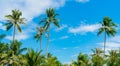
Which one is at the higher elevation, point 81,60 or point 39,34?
point 39,34

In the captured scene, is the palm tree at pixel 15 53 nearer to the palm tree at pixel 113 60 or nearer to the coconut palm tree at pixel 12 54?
the coconut palm tree at pixel 12 54

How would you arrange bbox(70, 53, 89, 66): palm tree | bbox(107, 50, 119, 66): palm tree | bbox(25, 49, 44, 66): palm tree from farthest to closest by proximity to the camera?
bbox(70, 53, 89, 66): palm tree < bbox(107, 50, 119, 66): palm tree < bbox(25, 49, 44, 66): palm tree

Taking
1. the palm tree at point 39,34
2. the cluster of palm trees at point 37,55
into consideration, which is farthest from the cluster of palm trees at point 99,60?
the palm tree at point 39,34

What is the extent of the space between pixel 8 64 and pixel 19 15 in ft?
39.7

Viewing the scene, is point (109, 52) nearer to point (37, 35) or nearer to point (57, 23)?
point (57, 23)

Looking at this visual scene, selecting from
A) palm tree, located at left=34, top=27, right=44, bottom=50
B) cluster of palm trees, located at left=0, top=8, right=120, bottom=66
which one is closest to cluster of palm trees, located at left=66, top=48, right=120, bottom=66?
cluster of palm trees, located at left=0, top=8, right=120, bottom=66

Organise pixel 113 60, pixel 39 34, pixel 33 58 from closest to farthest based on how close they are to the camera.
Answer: pixel 33 58, pixel 113 60, pixel 39 34

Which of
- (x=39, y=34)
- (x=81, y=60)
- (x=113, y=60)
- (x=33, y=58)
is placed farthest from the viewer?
(x=39, y=34)

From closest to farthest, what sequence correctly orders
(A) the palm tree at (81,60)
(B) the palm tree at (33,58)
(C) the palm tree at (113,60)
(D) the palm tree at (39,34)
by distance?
(B) the palm tree at (33,58), (C) the palm tree at (113,60), (A) the palm tree at (81,60), (D) the palm tree at (39,34)

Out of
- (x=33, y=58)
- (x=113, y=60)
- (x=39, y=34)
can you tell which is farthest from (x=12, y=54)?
(x=39, y=34)

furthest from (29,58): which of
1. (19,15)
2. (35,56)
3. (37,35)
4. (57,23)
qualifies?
(37,35)

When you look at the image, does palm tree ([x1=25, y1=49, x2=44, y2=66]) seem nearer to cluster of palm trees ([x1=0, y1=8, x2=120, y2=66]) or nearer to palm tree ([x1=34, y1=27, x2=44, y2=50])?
cluster of palm trees ([x1=0, y1=8, x2=120, y2=66])

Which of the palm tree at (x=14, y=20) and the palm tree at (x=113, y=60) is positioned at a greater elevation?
the palm tree at (x=14, y=20)

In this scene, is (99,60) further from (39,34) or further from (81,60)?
(39,34)
